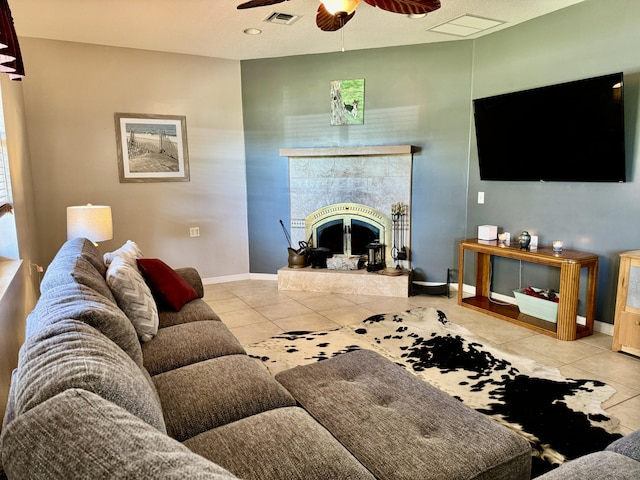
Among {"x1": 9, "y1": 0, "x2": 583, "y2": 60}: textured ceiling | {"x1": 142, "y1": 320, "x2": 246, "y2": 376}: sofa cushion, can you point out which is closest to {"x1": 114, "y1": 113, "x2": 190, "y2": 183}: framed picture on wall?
{"x1": 9, "y1": 0, "x2": 583, "y2": 60}: textured ceiling

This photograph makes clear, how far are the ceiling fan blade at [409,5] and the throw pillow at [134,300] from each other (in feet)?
6.92

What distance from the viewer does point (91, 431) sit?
2.33ft

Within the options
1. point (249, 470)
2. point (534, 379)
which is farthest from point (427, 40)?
point (249, 470)

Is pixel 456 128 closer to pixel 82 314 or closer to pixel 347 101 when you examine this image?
pixel 347 101

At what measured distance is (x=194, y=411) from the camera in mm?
1553

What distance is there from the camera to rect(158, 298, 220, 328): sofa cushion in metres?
2.62

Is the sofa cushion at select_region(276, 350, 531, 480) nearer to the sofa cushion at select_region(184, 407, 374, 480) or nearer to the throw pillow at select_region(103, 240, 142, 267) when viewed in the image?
the sofa cushion at select_region(184, 407, 374, 480)

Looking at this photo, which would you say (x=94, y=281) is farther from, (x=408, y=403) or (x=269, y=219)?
(x=269, y=219)

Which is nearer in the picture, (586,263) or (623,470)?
(623,470)

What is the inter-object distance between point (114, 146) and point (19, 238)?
191cm

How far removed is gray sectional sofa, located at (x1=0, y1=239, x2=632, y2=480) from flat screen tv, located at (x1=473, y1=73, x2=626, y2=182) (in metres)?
2.69

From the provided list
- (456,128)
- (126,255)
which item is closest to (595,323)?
(456,128)

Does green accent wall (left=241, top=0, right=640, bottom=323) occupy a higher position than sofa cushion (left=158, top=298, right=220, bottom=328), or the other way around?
green accent wall (left=241, top=0, right=640, bottom=323)

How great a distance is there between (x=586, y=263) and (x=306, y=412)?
2889 mm
